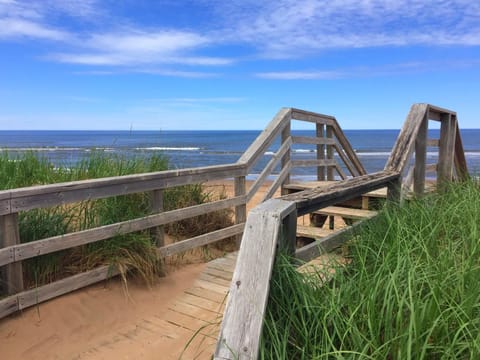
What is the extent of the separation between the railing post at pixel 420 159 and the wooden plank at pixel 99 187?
2084 millimetres

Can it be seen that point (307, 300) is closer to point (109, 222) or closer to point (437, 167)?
point (109, 222)

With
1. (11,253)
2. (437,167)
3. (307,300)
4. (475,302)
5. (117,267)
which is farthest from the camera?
(437,167)

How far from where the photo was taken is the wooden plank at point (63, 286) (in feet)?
10.6

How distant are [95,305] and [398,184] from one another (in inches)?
112

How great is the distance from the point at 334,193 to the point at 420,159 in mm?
2636

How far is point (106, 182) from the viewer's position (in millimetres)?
3699

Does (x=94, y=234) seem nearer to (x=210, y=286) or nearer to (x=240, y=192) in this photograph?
(x=210, y=286)

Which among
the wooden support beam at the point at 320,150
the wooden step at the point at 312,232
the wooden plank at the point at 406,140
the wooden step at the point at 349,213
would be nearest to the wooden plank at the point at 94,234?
the wooden step at the point at 312,232

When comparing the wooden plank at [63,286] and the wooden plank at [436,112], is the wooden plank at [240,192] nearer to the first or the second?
the wooden plank at [63,286]

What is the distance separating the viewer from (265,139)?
533 centimetres

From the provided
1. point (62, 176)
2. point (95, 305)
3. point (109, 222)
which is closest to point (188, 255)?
point (109, 222)

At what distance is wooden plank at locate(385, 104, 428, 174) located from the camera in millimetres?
4094

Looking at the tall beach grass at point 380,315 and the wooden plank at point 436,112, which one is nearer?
the tall beach grass at point 380,315

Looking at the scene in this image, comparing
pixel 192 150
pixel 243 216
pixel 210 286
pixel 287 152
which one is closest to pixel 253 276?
pixel 210 286
